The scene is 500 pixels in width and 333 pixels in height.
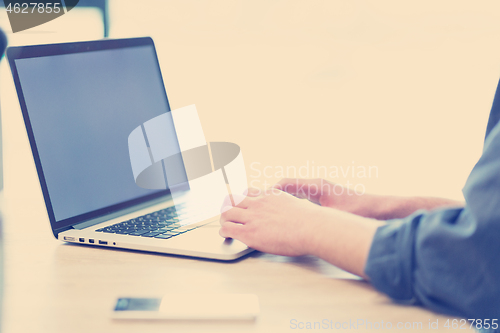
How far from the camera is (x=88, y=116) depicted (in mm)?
771

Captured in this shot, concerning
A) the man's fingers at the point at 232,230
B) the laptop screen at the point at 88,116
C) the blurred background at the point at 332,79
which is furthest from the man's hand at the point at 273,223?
the blurred background at the point at 332,79

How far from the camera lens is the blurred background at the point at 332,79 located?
1.33 metres

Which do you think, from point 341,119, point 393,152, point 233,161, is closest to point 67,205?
point 233,161

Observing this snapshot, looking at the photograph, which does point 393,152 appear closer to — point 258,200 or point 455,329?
point 258,200

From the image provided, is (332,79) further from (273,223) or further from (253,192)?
(273,223)

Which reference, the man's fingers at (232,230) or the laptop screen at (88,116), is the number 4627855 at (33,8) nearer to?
the laptop screen at (88,116)

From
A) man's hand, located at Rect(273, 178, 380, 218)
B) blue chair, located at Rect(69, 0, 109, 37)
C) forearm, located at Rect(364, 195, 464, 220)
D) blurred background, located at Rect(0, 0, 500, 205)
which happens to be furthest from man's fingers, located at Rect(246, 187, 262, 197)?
blue chair, located at Rect(69, 0, 109, 37)

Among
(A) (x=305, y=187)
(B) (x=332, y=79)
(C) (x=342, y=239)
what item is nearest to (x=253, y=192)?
(A) (x=305, y=187)

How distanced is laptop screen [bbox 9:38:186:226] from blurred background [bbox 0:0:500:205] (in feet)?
1.47

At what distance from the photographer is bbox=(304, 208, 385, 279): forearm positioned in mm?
477

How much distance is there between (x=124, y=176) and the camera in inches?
32.3

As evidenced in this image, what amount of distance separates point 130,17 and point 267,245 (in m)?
1.05

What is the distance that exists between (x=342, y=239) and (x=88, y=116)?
1.75 ft

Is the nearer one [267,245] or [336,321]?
[336,321]
